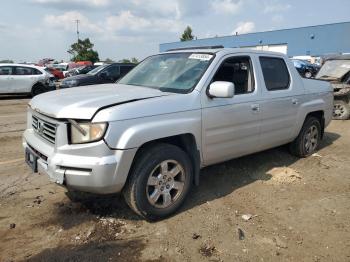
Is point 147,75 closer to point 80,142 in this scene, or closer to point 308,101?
point 80,142

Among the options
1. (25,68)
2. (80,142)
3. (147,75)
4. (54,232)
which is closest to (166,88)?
(147,75)

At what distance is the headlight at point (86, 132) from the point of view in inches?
135

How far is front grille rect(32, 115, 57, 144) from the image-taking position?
3.69 m

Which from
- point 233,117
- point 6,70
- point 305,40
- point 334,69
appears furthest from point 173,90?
point 305,40

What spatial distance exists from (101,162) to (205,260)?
1.28 meters

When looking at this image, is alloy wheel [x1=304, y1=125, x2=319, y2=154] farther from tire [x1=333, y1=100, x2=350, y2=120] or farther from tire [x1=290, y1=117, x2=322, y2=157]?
tire [x1=333, y1=100, x2=350, y2=120]

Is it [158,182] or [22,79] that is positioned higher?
[22,79]

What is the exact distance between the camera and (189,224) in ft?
13.0

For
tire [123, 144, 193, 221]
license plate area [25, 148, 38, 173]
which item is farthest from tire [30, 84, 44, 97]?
tire [123, 144, 193, 221]

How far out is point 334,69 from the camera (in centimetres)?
1149

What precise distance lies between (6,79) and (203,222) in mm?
15166

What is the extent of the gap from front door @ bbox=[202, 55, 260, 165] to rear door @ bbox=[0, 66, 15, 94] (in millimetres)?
14326

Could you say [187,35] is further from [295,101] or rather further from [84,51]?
[295,101]

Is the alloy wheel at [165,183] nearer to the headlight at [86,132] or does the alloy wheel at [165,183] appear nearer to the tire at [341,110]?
the headlight at [86,132]
